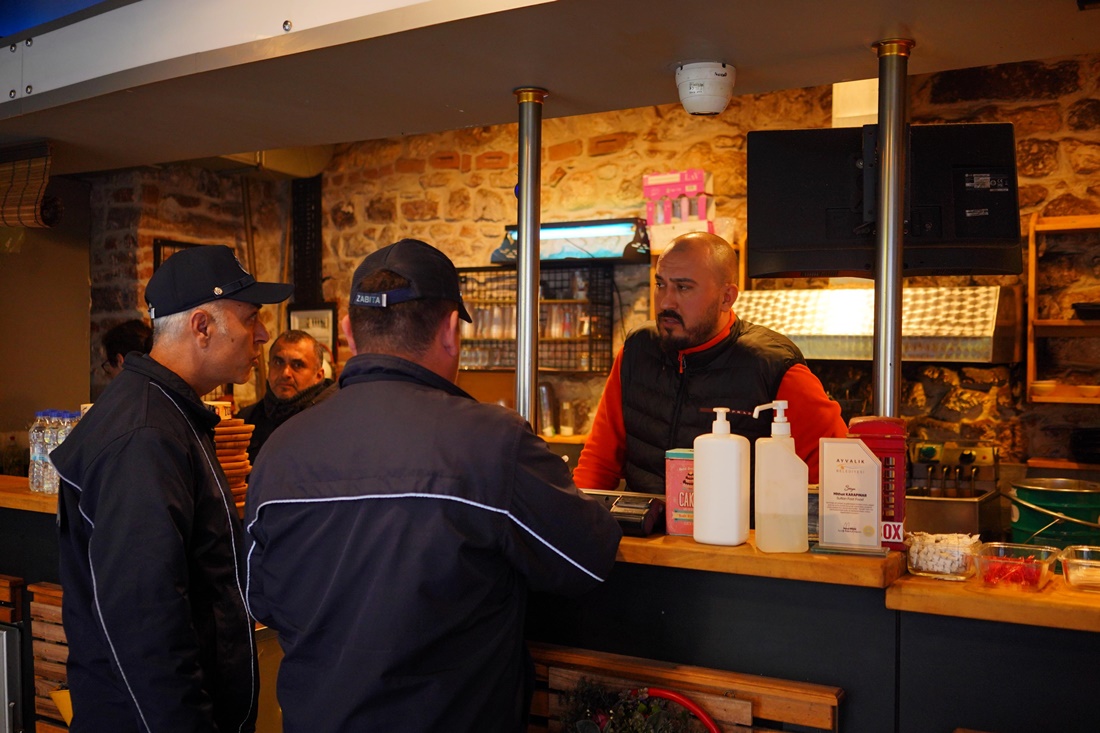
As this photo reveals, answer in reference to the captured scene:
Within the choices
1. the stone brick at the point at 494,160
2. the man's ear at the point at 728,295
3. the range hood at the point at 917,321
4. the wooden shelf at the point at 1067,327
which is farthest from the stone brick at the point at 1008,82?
the man's ear at the point at 728,295

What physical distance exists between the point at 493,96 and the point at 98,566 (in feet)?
6.21

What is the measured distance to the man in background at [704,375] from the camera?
10.1 feet

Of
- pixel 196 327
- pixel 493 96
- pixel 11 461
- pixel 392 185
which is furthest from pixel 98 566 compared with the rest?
pixel 392 185

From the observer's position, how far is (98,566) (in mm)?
1918

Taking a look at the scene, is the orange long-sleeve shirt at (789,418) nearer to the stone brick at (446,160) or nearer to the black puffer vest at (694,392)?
the black puffer vest at (694,392)

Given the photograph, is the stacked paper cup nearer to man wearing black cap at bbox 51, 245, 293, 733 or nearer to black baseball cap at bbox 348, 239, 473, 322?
man wearing black cap at bbox 51, 245, 293, 733

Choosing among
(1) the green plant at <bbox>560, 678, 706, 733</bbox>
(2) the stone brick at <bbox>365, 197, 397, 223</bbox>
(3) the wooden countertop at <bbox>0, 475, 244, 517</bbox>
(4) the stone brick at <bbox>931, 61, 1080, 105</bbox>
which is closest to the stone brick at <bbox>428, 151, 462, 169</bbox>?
(2) the stone brick at <bbox>365, 197, 397, 223</bbox>

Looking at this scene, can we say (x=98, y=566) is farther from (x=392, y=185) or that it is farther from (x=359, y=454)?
(x=392, y=185)

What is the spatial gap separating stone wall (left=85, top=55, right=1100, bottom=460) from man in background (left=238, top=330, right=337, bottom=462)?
1.66 meters

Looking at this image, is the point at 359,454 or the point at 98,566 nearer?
the point at 359,454

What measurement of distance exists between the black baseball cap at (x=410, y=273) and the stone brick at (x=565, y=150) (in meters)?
4.74

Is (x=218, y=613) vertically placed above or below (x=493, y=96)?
below

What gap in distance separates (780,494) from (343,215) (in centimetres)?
579

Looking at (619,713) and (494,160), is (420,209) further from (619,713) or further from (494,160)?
(619,713)
